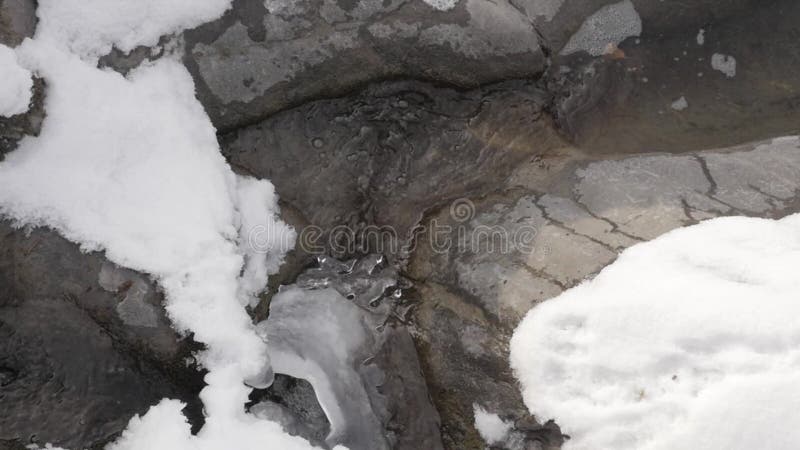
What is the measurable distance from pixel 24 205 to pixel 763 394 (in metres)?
1.86

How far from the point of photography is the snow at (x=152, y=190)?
176 centimetres

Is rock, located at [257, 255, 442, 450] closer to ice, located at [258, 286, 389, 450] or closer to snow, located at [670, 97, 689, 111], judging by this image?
ice, located at [258, 286, 389, 450]

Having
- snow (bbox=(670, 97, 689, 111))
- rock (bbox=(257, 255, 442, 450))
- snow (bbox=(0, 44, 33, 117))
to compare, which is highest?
snow (bbox=(670, 97, 689, 111))

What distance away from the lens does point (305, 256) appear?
2.12 meters

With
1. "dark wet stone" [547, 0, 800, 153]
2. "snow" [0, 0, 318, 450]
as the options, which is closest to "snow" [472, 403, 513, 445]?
"snow" [0, 0, 318, 450]

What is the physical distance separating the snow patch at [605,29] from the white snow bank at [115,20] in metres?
1.23

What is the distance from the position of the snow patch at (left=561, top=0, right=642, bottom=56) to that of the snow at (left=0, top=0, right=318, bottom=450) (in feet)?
4.08

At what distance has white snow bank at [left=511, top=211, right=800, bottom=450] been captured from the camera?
1439 mm

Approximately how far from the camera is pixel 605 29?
7.84 ft

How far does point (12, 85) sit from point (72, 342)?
0.70m

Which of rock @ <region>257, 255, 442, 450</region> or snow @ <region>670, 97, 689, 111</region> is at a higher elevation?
snow @ <region>670, 97, 689, 111</region>

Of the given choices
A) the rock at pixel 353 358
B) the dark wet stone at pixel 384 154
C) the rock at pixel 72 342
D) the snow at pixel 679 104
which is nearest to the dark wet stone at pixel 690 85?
the snow at pixel 679 104

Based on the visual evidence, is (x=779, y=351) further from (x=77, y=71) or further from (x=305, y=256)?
(x=77, y=71)

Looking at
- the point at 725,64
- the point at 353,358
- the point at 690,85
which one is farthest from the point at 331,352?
the point at 725,64
